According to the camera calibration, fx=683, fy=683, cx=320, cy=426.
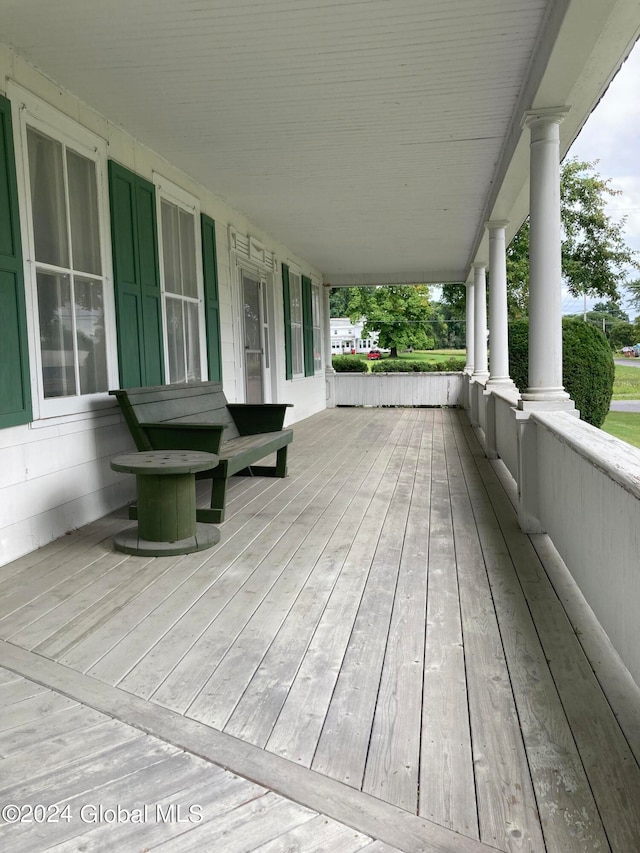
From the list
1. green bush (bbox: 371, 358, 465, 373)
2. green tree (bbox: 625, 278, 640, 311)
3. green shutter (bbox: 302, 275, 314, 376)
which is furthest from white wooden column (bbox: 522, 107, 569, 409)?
green bush (bbox: 371, 358, 465, 373)

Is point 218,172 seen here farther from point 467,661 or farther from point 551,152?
point 467,661

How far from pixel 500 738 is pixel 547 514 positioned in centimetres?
185

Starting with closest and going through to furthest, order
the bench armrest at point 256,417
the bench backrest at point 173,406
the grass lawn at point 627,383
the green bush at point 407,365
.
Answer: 1. the bench backrest at point 173,406
2. the bench armrest at point 256,417
3. the grass lawn at point 627,383
4. the green bush at point 407,365

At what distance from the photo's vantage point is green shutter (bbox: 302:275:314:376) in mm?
11203

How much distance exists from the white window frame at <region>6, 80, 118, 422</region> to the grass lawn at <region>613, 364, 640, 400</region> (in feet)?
33.2

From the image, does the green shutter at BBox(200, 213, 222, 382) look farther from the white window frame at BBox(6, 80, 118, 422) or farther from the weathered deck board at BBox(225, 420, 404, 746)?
the weathered deck board at BBox(225, 420, 404, 746)

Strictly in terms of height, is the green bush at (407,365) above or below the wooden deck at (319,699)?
above

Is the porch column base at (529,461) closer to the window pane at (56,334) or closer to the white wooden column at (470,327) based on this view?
the window pane at (56,334)

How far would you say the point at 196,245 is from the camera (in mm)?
6066

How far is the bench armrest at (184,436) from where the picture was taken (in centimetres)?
411

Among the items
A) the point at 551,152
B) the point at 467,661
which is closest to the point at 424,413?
the point at 551,152

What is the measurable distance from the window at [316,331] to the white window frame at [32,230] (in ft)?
25.6

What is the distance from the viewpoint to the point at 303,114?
443 cm

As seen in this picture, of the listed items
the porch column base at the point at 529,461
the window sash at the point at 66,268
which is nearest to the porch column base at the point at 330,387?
the window sash at the point at 66,268
